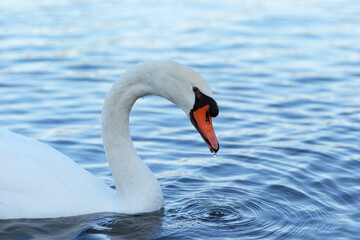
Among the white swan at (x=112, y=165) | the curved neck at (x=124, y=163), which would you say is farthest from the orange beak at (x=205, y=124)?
the curved neck at (x=124, y=163)

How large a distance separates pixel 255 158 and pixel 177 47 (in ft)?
18.3

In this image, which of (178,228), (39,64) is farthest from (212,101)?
(39,64)

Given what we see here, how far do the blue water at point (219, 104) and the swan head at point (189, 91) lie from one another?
1.05 metres

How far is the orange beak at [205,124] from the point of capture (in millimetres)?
6012

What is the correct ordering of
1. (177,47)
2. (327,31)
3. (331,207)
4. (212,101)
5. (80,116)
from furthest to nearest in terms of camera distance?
(327,31) → (177,47) → (80,116) → (331,207) → (212,101)

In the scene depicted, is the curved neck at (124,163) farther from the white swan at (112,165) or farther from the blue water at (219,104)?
the blue water at (219,104)

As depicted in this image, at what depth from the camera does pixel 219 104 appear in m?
10.5

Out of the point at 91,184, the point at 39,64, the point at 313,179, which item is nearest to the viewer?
the point at 91,184

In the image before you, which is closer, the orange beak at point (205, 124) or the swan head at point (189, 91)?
the swan head at point (189, 91)

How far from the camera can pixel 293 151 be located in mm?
8688

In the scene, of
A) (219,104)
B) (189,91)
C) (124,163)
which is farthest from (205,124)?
(219,104)

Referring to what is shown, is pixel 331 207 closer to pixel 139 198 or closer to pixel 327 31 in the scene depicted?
pixel 139 198

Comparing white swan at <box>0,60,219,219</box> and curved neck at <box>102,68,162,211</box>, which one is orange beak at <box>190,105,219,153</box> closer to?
white swan at <box>0,60,219,219</box>

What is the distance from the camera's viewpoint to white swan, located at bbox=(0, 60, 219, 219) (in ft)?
19.8
